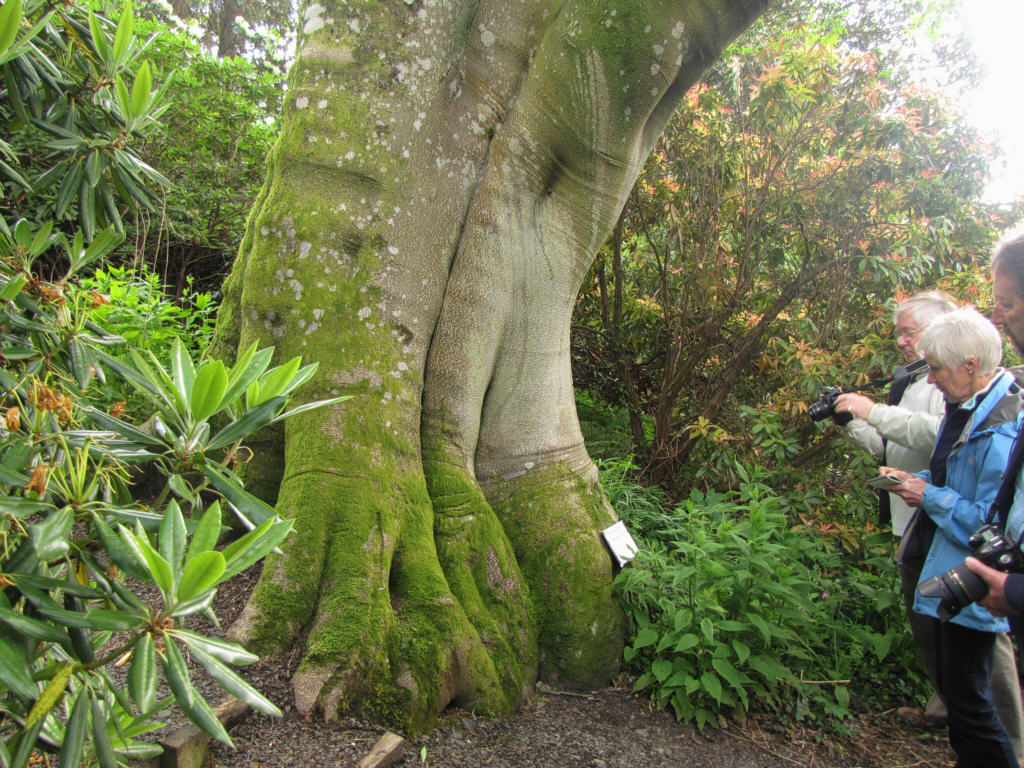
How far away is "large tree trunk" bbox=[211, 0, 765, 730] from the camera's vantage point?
2.65 m

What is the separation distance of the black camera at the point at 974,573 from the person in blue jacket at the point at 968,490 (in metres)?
0.22

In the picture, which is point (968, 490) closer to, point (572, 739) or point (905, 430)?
point (905, 430)

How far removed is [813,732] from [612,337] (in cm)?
324

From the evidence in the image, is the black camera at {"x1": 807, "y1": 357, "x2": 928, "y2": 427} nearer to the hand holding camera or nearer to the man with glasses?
the man with glasses

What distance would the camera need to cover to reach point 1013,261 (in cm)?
238

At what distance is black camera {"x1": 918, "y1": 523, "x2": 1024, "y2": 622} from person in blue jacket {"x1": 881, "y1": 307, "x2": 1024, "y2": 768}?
0.72 feet

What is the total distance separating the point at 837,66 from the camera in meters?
4.48

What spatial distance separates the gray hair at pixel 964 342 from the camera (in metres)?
2.54

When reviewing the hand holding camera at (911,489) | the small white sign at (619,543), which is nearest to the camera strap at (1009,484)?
the hand holding camera at (911,489)

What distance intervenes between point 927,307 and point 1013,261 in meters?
0.84

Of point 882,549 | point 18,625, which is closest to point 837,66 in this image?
point 882,549

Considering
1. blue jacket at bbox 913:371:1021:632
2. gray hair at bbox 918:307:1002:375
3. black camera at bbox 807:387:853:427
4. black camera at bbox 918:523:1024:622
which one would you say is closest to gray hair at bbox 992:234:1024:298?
gray hair at bbox 918:307:1002:375

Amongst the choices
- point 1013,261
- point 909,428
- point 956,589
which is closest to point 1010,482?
point 956,589

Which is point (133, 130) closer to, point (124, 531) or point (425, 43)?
point (124, 531)
